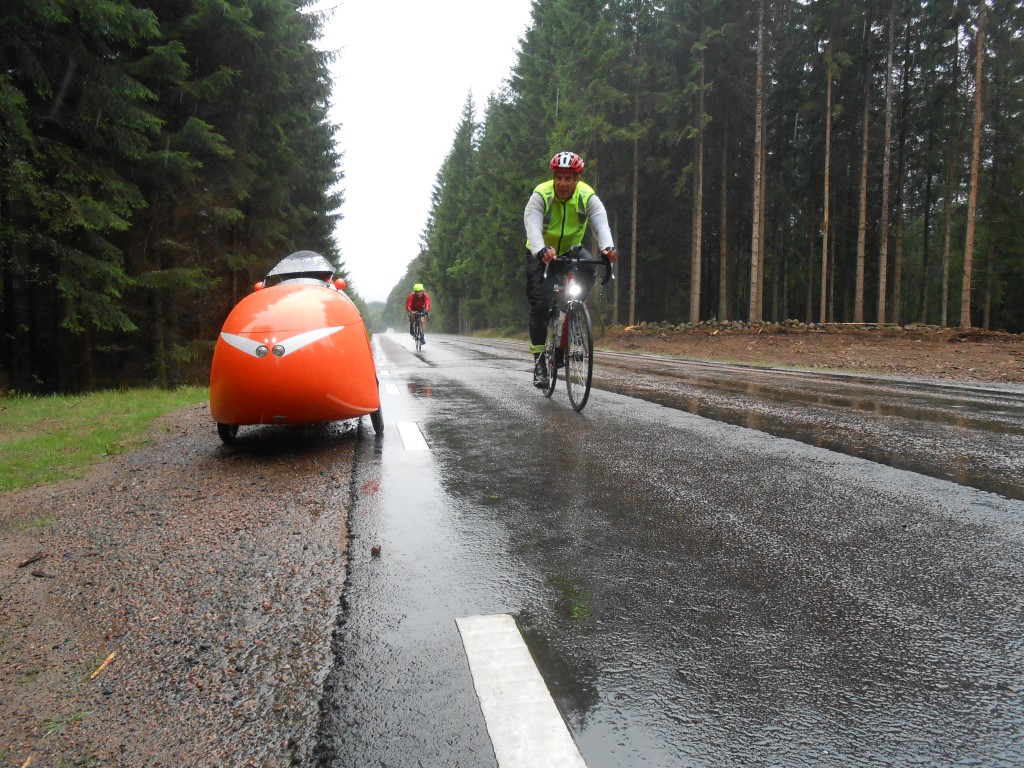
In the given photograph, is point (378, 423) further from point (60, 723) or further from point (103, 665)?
point (60, 723)

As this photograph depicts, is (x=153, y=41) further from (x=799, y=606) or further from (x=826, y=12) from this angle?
(x=826, y=12)

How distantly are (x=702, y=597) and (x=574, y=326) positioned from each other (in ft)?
15.3

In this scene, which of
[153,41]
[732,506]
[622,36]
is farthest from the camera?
[622,36]

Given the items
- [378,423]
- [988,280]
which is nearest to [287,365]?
[378,423]

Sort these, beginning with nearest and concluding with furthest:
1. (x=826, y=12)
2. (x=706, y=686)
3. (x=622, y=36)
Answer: (x=706, y=686)
(x=826, y=12)
(x=622, y=36)

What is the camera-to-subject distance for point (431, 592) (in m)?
2.20

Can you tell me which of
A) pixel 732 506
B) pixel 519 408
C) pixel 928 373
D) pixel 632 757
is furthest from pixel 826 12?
pixel 632 757

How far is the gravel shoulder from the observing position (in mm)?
1465

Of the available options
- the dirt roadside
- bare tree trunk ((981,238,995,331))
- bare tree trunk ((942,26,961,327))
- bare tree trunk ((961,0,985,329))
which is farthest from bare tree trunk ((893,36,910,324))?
the dirt roadside

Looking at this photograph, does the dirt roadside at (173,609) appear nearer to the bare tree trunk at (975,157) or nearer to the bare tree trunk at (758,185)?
the bare tree trunk at (758,185)

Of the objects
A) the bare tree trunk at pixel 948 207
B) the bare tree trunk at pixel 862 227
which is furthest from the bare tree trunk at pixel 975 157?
the bare tree trunk at pixel 948 207

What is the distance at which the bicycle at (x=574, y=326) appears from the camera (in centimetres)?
632

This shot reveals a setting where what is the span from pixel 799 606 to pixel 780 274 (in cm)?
4987

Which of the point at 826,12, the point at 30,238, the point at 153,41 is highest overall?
the point at 826,12
